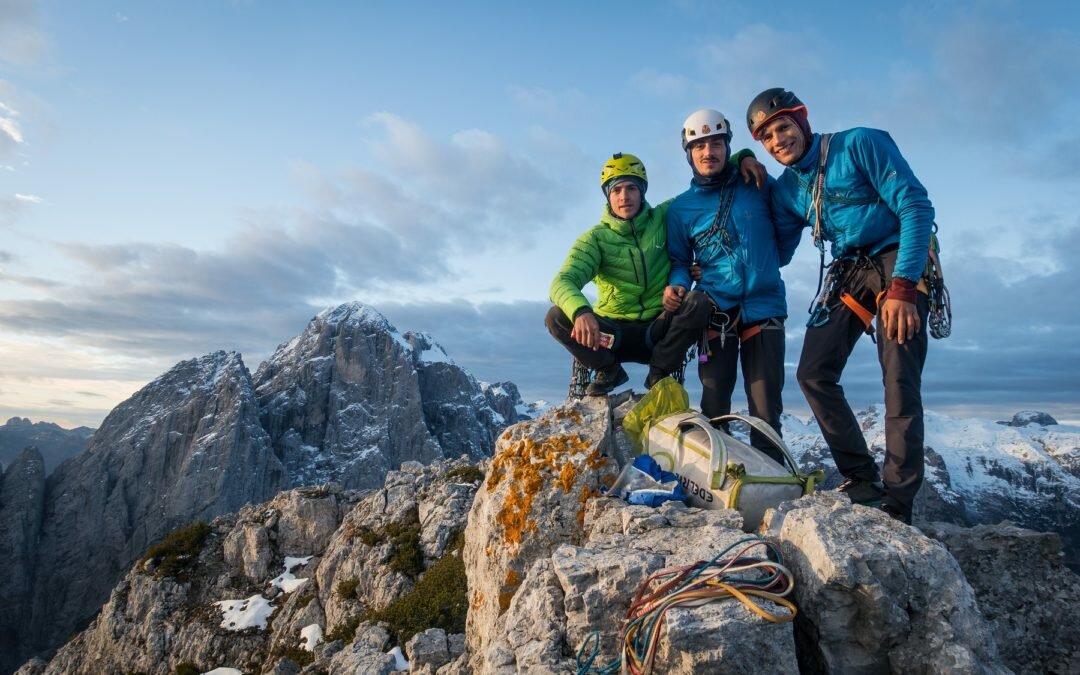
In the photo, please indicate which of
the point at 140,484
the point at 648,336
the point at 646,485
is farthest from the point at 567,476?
the point at 140,484

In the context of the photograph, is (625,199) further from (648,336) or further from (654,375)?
(654,375)

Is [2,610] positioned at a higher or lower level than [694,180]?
lower

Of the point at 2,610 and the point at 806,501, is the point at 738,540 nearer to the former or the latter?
the point at 806,501

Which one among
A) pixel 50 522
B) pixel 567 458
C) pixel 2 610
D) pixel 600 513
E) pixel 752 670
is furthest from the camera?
pixel 50 522

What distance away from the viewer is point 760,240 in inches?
285

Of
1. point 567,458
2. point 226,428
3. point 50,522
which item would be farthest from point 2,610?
point 567,458

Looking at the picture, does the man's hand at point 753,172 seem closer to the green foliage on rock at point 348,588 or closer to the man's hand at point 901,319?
the man's hand at point 901,319

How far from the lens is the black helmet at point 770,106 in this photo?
6465 millimetres

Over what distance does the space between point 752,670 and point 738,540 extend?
1.00 m

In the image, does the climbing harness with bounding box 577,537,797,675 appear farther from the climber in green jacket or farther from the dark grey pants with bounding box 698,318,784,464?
the climber in green jacket

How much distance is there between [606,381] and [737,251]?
2336 millimetres

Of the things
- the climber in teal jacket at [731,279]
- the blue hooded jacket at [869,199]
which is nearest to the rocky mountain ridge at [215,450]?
the climber in teal jacket at [731,279]

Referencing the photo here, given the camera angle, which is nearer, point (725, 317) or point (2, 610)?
point (725, 317)

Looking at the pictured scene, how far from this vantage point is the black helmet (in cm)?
646
